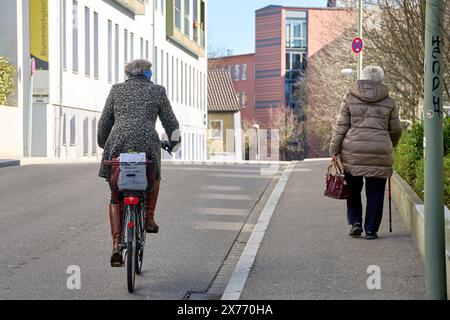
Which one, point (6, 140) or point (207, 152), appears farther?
point (207, 152)

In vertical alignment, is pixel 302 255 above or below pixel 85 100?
below

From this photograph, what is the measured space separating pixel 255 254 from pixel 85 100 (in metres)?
30.7

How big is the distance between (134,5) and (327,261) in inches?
1506

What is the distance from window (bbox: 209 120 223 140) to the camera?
8344 cm

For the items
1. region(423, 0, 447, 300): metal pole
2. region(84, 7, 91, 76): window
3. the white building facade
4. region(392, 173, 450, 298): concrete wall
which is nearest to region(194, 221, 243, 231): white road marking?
region(392, 173, 450, 298): concrete wall

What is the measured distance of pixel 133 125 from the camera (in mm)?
7738

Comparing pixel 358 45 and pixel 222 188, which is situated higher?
pixel 358 45

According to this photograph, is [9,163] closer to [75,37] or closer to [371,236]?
[75,37]

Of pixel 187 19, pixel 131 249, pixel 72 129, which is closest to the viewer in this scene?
pixel 131 249

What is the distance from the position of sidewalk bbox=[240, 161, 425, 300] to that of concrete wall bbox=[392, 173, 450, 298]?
0.12m

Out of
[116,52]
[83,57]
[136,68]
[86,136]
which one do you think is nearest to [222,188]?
[136,68]
